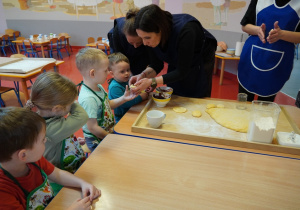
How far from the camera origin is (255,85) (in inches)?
72.9

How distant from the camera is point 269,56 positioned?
1722 millimetres

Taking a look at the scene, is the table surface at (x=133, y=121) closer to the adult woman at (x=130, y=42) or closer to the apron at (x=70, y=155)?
the apron at (x=70, y=155)

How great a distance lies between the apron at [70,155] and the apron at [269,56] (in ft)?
4.74

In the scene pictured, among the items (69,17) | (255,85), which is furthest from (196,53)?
(69,17)

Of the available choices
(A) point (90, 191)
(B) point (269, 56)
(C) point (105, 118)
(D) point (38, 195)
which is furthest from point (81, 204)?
(B) point (269, 56)

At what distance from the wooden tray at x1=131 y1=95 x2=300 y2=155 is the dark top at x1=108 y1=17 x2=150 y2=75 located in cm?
62

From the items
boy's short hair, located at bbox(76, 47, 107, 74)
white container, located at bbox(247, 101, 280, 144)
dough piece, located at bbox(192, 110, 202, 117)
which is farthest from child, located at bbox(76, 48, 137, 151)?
white container, located at bbox(247, 101, 280, 144)

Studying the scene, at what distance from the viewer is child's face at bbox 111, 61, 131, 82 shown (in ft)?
5.57

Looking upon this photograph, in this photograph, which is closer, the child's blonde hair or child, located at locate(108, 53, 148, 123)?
the child's blonde hair

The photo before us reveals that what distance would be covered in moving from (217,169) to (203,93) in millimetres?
906

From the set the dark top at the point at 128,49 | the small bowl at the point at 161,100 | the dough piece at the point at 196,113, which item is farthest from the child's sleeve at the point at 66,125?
the dark top at the point at 128,49

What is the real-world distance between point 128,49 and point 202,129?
1011 mm

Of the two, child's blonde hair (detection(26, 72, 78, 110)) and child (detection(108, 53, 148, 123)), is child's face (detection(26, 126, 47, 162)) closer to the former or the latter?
child's blonde hair (detection(26, 72, 78, 110))

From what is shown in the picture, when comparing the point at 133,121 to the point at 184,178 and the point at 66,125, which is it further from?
the point at 184,178
